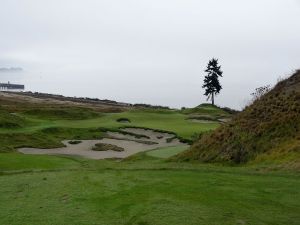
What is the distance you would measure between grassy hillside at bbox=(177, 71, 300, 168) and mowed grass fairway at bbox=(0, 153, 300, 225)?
658cm

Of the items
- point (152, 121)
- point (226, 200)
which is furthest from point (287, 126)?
point (152, 121)

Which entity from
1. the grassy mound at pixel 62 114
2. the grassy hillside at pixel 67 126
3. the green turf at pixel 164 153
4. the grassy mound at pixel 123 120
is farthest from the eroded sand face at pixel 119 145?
the grassy mound at pixel 62 114

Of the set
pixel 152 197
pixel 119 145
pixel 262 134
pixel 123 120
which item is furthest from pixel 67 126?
pixel 152 197

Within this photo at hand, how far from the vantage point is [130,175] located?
16.5 meters

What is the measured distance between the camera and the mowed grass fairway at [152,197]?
1102cm

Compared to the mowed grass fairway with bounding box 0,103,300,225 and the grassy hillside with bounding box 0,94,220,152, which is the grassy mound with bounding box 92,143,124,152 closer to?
the grassy hillside with bounding box 0,94,220,152

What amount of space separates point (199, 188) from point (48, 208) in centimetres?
448

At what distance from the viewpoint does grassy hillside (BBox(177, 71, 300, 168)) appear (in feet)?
77.9

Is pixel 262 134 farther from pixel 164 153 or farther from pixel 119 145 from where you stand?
pixel 119 145

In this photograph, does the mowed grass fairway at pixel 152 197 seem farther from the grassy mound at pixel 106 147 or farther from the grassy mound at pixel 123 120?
the grassy mound at pixel 123 120

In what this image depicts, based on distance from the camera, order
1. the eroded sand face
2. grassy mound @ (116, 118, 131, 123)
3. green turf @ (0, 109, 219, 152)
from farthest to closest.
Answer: grassy mound @ (116, 118, 131, 123) → green turf @ (0, 109, 219, 152) → the eroded sand face

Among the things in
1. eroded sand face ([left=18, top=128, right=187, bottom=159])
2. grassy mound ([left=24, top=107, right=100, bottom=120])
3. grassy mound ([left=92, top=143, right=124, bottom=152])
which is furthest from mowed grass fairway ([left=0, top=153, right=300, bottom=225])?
grassy mound ([left=24, top=107, right=100, bottom=120])

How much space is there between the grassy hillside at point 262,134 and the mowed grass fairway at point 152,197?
6575 millimetres

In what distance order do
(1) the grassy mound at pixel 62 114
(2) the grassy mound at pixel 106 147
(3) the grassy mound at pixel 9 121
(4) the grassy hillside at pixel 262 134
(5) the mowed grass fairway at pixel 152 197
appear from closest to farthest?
(5) the mowed grass fairway at pixel 152 197 < (4) the grassy hillside at pixel 262 134 < (2) the grassy mound at pixel 106 147 < (3) the grassy mound at pixel 9 121 < (1) the grassy mound at pixel 62 114
